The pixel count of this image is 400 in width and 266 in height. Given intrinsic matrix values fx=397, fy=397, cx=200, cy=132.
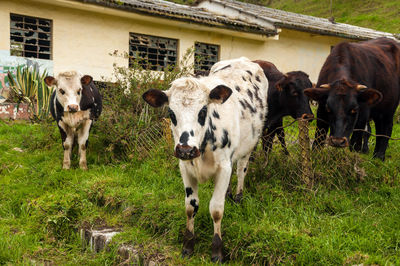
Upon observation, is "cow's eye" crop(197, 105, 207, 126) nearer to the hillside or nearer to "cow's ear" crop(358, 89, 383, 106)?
"cow's ear" crop(358, 89, 383, 106)

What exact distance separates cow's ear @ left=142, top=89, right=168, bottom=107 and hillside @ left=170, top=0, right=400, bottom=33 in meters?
21.8

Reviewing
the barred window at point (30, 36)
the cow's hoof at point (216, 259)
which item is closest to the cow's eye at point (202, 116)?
the cow's hoof at point (216, 259)

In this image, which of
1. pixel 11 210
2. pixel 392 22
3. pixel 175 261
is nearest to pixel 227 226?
pixel 175 261

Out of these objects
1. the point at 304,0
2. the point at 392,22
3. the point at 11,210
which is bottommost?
the point at 11,210

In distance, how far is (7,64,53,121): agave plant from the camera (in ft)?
31.6

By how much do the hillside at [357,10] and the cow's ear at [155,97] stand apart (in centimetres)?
2185

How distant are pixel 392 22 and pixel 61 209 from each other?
2364cm

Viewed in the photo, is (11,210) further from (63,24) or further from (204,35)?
(204,35)

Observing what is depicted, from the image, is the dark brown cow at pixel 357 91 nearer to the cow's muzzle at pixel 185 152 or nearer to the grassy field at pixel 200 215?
the grassy field at pixel 200 215

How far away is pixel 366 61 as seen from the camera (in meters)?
5.62

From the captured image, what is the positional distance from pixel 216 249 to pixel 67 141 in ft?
12.8

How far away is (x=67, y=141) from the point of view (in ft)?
21.6

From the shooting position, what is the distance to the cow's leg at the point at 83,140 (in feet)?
21.2

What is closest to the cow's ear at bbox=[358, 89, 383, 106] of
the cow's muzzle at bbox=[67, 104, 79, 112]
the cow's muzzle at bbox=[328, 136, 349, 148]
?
the cow's muzzle at bbox=[328, 136, 349, 148]
